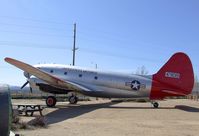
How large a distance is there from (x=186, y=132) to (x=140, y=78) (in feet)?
52.8

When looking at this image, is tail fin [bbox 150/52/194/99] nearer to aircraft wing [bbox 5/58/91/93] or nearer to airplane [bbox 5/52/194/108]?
airplane [bbox 5/52/194/108]

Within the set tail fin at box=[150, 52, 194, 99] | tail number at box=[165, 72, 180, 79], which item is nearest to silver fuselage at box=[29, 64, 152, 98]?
tail fin at box=[150, 52, 194, 99]

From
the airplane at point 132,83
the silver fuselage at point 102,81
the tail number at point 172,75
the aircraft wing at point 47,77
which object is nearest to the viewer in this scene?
the aircraft wing at point 47,77

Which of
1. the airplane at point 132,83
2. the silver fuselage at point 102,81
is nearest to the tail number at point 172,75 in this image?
the airplane at point 132,83

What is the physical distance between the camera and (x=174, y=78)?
31.6 meters

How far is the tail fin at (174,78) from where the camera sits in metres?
31.4

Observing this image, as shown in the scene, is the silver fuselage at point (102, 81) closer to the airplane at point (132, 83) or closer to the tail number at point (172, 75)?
the airplane at point (132, 83)

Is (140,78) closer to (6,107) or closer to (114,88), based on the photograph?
(114,88)

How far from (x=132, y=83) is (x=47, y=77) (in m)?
6.94

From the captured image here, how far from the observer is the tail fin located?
31.4 metres

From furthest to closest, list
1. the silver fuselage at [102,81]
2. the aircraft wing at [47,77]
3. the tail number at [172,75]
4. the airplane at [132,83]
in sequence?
the tail number at [172,75] → the silver fuselage at [102,81] → the airplane at [132,83] → the aircraft wing at [47,77]

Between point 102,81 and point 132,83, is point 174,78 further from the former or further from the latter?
point 102,81

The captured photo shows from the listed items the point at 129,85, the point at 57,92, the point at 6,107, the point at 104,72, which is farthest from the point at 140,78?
the point at 6,107

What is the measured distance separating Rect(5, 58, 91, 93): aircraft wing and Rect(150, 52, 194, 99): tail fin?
5.77 meters
